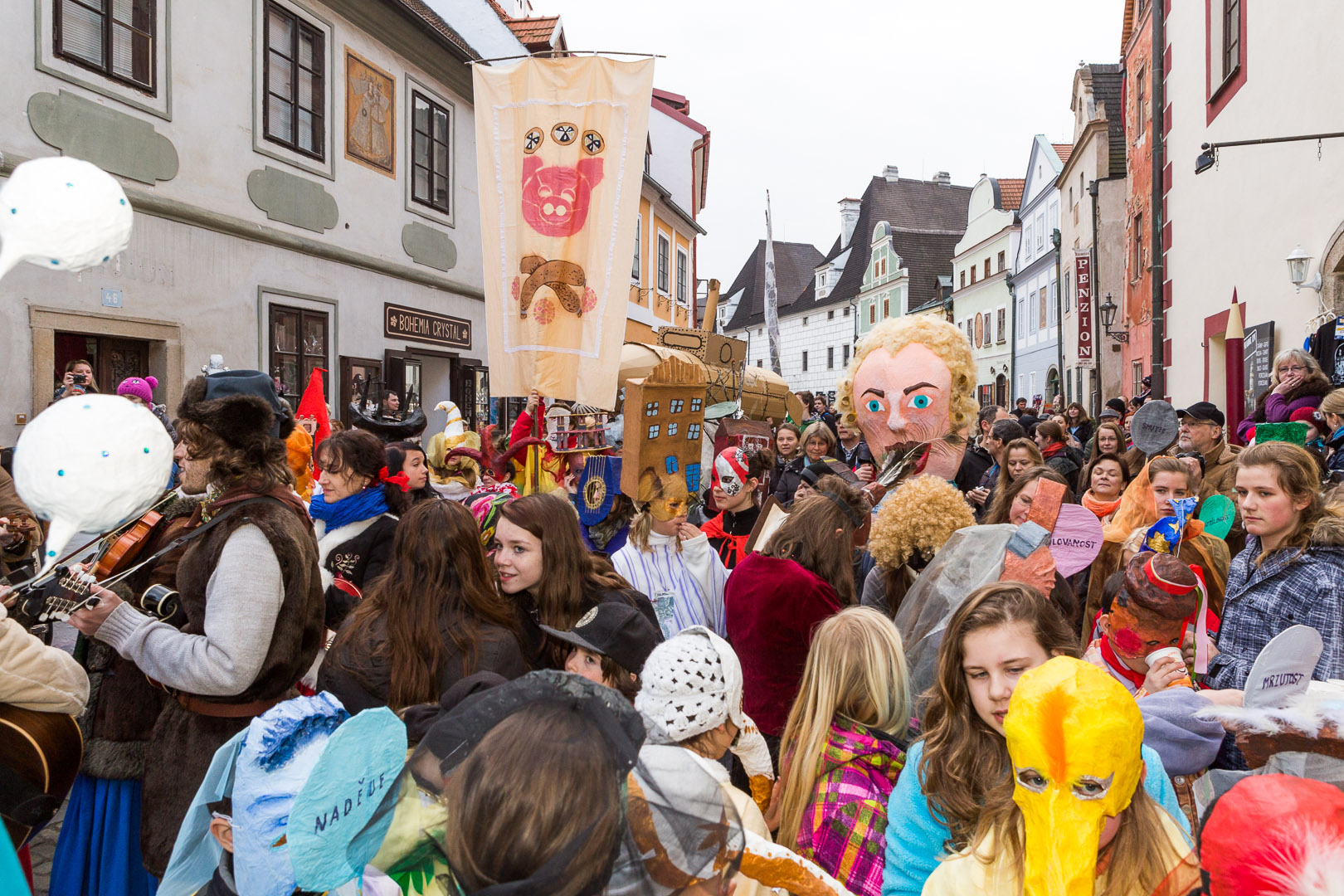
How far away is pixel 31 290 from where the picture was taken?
7395 millimetres

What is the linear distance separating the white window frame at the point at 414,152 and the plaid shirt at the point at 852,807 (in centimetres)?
1205

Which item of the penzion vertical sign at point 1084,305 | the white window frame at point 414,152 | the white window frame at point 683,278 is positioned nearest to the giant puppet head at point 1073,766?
the white window frame at point 414,152

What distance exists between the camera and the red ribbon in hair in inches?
158

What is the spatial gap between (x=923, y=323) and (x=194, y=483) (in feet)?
11.3

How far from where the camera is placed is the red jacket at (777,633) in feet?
10.5

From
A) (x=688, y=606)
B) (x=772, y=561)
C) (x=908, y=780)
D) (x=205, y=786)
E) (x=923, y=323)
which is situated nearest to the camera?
(x=205, y=786)

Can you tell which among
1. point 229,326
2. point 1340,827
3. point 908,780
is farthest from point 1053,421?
point 229,326

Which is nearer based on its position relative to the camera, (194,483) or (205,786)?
(205,786)

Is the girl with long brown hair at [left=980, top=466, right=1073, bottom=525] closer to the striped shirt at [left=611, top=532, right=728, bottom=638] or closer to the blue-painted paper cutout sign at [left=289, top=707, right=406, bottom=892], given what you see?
the striped shirt at [left=611, top=532, right=728, bottom=638]

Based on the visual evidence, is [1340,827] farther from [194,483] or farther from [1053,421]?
[1053,421]

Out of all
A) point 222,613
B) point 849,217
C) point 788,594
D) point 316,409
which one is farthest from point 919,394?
point 849,217

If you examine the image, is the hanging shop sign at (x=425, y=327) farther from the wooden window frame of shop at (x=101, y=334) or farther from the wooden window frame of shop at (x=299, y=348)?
the wooden window frame of shop at (x=101, y=334)

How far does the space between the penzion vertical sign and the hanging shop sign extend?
646 inches

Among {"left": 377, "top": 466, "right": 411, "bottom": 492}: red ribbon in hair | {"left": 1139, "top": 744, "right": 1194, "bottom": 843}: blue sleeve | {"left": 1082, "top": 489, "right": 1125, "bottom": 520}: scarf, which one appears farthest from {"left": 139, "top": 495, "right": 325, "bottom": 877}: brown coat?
{"left": 1082, "top": 489, "right": 1125, "bottom": 520}: scarf
